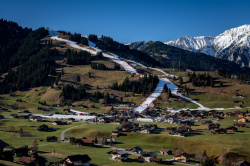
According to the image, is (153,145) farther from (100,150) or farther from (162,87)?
(162,87)

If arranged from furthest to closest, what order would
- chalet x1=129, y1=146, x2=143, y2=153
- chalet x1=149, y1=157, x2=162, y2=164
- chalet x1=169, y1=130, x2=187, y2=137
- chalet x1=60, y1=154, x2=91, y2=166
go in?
chalet x1=169, y1=130, x2=187, y2=137 < chalet x1=129, y1=146, x2=143, y2=153 < chalet x1=149, y1=157, x2=162, y2=164 < chalet x1=60, y1=154, x2=91, y2=166

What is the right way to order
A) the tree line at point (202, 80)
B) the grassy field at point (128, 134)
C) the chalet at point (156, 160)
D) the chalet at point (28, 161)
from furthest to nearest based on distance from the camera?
the tree line at point (202, 80)
the grassy field at point (128, 134)
the chalet at point (156, 160)
the chalet at point (28, 161)

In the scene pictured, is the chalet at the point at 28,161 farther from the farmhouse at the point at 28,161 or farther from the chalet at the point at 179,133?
the chalet at the point at 179,133

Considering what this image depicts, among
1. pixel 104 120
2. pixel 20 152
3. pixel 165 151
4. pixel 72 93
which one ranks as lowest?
pixel 165 151

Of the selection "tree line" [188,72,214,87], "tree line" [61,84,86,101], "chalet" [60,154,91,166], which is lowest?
"chalet" [60,154,91,166]

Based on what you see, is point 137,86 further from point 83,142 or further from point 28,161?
point 28,161

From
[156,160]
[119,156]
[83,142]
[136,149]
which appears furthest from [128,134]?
[156,160]

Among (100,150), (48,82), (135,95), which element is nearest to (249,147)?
(100,150)

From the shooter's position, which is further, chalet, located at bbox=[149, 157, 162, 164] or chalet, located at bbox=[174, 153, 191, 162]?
chalet, located at bbox=[174, 153, 191, 162]

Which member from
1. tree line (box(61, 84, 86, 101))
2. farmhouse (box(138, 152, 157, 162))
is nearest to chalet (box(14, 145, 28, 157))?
farmhouse (box(138, 152, 157, 162))

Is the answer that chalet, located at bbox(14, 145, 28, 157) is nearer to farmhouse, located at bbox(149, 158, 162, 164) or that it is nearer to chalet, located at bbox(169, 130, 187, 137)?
farmhouse, located at bbox(149, 158, 162, 164)

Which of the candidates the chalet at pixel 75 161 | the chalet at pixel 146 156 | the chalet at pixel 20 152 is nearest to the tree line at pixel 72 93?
the chalet at pixel 20 152
